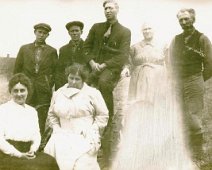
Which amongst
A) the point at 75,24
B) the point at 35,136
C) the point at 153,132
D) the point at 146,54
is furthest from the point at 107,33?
the point at 35,136

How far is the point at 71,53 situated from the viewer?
5246mm

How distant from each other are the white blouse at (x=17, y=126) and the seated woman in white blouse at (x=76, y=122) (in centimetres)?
18

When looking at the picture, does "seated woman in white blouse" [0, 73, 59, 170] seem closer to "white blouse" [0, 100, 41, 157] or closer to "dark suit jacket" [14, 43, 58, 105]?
"white blouse" [0, 100, 41, 157]

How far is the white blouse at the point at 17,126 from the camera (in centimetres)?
471

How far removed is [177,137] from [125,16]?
155 cm

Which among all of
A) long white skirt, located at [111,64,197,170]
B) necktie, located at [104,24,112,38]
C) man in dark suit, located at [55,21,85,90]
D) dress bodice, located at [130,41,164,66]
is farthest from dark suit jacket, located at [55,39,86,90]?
long white skirt, located at [111,64,197,170]

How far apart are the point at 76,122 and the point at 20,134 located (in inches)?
24.4

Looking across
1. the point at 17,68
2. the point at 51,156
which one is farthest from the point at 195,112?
the point at 17,68

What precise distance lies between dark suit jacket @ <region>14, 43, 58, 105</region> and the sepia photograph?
1cm

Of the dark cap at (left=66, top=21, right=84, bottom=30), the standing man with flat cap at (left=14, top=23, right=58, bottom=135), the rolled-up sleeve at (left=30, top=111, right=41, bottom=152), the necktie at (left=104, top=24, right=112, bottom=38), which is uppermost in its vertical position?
the dark cap at (left=66, top=21, right=84, bottom=30)

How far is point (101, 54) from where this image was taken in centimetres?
523

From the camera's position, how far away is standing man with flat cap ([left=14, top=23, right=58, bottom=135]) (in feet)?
16.7

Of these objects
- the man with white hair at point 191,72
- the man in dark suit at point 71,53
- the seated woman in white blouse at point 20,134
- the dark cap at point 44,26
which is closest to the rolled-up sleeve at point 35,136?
the seated woman in white blouse at point 20,134

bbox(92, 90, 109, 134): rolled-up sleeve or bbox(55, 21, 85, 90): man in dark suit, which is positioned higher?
bbox(55, 21, 85, 90): man in dark suit
